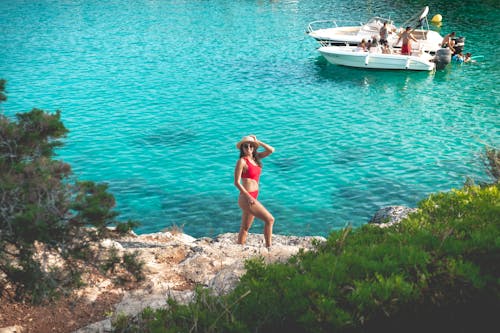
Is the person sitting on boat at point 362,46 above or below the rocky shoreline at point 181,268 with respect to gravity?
above

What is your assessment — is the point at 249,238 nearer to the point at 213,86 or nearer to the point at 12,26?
the point at 213,86

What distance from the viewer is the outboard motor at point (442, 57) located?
33906mm

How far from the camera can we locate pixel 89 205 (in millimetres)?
6961

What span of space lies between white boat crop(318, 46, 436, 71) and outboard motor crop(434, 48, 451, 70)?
1.03ft

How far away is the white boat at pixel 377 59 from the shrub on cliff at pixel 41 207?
28.9m

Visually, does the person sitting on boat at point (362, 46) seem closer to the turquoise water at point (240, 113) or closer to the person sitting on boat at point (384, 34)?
the person sitting on boat at point (384, 34)

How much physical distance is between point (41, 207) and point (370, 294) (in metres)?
3.72

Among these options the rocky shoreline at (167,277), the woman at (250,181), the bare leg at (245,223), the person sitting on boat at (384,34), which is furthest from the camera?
the person sitting on boat at (384,34)

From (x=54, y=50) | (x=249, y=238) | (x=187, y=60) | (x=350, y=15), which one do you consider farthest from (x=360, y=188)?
(x=350, y=15)

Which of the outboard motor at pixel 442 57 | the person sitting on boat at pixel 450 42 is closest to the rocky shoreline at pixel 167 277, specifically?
the outboard motor at pixel 442 57

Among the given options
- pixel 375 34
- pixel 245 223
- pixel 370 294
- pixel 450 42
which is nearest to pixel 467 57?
pixel 450 42

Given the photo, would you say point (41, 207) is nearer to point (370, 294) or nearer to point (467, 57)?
point (370, 294)

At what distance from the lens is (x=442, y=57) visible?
1339 inches

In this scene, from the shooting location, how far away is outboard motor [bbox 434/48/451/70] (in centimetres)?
3391
